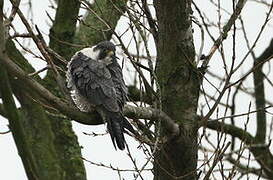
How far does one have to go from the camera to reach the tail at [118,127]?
14.4ft

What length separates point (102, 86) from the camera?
15.9 ft

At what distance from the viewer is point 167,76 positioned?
4.68 meters

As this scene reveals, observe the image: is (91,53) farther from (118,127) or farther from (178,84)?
(118,127)

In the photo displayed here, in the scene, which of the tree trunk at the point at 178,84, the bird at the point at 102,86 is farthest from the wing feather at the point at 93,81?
the tree trunk at the point at 178,84

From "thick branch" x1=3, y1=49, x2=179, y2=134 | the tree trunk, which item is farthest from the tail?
the tree trunk

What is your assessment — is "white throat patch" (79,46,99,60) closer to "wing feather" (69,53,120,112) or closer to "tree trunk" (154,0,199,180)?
"wing feather" (69,53,120,112)

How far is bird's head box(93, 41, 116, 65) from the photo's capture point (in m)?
5.26

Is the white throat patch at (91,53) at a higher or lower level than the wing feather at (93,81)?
higher

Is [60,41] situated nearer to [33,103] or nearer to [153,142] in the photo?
[153,142]

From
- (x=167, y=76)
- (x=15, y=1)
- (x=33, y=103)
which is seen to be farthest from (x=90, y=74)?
(x=33, y=103)

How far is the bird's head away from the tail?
2.92 feet

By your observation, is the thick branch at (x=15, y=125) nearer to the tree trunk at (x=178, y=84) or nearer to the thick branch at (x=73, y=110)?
the thick branch at (x=73, y=110)

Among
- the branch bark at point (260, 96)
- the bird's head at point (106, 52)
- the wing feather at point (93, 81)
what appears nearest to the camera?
the wing feather at point (93, 81)

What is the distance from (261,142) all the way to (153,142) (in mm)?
2375
